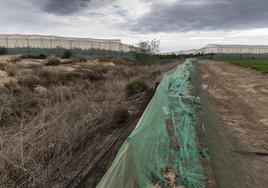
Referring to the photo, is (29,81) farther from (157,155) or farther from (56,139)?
(157,155)

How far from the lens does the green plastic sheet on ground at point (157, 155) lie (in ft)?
9.07

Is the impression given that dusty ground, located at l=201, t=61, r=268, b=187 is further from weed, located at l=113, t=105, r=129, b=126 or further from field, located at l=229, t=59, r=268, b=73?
field, located at l=229, t=59, r=268, b=73

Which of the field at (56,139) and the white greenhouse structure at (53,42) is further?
the white greenhouse structure at (53,42)

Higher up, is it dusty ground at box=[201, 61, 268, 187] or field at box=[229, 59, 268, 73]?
field at box=[229, 59, 268, 73]

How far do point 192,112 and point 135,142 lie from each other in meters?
4.44

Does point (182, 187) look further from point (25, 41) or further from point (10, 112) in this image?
point (25, 41)

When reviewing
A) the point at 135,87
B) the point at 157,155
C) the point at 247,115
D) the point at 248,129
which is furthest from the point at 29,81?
the point at 157,155

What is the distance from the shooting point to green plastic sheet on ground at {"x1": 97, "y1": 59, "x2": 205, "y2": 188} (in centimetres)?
277

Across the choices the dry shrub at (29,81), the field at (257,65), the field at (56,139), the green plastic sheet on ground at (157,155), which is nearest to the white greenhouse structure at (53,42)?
the field at (257,65)

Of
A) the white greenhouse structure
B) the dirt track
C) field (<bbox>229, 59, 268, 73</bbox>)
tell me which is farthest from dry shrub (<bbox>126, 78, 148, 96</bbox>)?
the white greenhouse structure

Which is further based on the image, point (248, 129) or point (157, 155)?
point (248, 129)

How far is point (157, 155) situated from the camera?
426 centimetres

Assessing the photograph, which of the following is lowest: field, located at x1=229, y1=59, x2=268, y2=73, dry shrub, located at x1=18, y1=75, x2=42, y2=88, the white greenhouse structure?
dry shrub, located at x1=18, y1=75, x2=42, y2=88

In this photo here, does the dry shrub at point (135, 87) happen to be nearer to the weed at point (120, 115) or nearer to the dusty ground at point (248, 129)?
the dusty ground at point (248, 129)
